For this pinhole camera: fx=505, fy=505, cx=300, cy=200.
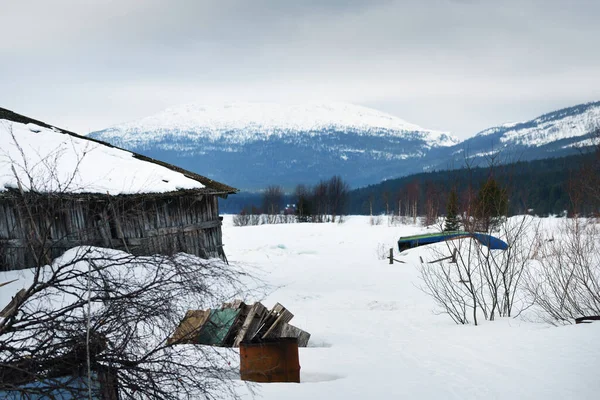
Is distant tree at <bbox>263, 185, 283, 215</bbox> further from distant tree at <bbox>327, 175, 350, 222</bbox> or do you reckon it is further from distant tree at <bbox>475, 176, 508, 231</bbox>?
distant tree at <bbox>475, 176, 508, 231</bbox>

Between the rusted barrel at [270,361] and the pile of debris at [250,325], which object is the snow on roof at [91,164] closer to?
the pile of debris at [250,325]

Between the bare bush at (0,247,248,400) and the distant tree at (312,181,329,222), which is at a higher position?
the distant tree at (312,181,329,222)

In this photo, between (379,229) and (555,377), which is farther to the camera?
(379,229)

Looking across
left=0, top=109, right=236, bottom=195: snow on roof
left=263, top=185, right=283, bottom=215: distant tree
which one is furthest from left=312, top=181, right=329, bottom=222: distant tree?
left=0, top=109, right=236, bottom=195: snow on roof

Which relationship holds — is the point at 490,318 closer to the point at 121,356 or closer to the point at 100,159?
the point at 121,356

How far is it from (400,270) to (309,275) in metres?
4.29

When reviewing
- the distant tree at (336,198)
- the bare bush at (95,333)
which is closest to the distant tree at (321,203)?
the distant tree at (336,198)

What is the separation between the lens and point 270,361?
22.1 ft

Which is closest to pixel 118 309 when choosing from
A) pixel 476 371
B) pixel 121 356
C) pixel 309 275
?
pixel 121 356

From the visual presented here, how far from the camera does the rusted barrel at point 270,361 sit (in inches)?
262

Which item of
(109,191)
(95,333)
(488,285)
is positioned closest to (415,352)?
(488,285)

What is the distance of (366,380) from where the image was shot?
7199mm

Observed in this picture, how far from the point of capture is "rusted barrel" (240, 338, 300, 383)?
6.66 m

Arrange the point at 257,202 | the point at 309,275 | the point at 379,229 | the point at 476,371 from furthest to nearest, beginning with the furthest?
the point at 257,202
the point at 379,229
the point at 309,275
the point at 476,371
